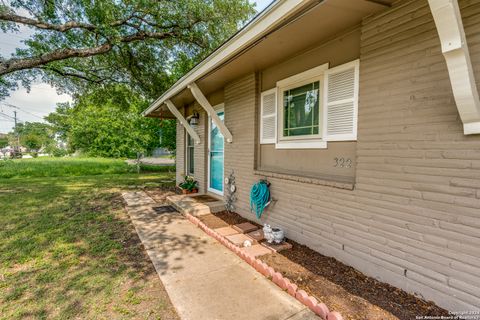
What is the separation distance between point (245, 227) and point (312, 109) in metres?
2.18

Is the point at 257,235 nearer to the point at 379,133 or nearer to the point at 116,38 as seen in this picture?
the point at 379,133

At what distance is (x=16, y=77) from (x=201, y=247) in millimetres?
10067

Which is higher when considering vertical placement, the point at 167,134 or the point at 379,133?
the point at 167,134

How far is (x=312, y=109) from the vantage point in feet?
10.8

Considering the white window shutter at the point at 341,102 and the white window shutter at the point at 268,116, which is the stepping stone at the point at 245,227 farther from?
the white window shutter at the point at 341,102

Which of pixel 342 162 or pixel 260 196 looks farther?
pixel 260 196

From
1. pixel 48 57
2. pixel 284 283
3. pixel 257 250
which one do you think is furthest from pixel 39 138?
pixel 284 283

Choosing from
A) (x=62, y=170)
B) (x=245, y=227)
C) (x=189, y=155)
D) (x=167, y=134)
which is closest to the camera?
(x=245, y=227)

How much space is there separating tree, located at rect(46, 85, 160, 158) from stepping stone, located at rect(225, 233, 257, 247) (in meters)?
9.04

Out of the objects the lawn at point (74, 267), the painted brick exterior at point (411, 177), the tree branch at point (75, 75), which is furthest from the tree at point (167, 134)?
the painted brick exterior at point (411, 177)

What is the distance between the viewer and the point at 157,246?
329cm

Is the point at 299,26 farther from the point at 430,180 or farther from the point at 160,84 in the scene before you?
the point at 160,84

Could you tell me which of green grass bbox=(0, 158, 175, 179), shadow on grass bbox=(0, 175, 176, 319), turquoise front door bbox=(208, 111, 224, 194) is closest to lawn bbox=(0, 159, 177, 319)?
shadow on grass bbox=(0, 175, 176, 319)

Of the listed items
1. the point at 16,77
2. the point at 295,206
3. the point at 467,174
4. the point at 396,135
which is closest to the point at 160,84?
the point at 16,77
